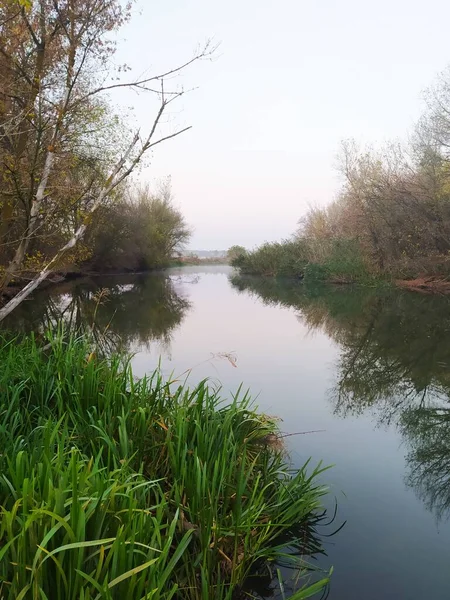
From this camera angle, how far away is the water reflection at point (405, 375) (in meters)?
4.75

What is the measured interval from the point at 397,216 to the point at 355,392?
20.0 meters

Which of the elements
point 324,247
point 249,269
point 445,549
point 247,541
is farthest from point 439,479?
point 249,269

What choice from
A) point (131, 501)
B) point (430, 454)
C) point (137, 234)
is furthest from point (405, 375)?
point (137, 234)

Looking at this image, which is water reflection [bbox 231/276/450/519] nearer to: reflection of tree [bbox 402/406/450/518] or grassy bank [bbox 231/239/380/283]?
reflection of tree [bbox 402/406/450/518]

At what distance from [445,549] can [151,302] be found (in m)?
18.0

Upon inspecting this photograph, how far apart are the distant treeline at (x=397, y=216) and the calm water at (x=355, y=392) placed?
21.9ft

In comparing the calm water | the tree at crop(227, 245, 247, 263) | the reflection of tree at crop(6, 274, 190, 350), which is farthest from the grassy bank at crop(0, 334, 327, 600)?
the tree at crop(227, 245, 247, 263)

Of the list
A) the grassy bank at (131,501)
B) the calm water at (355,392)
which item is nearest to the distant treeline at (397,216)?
the calm water at (355,392)

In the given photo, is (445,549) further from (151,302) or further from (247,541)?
(151,302)

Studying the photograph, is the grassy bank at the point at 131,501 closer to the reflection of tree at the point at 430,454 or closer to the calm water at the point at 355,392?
the calm water at the point at 355,392

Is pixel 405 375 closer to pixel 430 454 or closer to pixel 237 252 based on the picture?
pixel 430 454

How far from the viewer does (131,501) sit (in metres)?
1.96

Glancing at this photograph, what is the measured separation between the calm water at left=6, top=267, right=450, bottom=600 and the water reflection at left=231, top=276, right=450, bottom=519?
2cm

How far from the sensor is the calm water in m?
3.24
